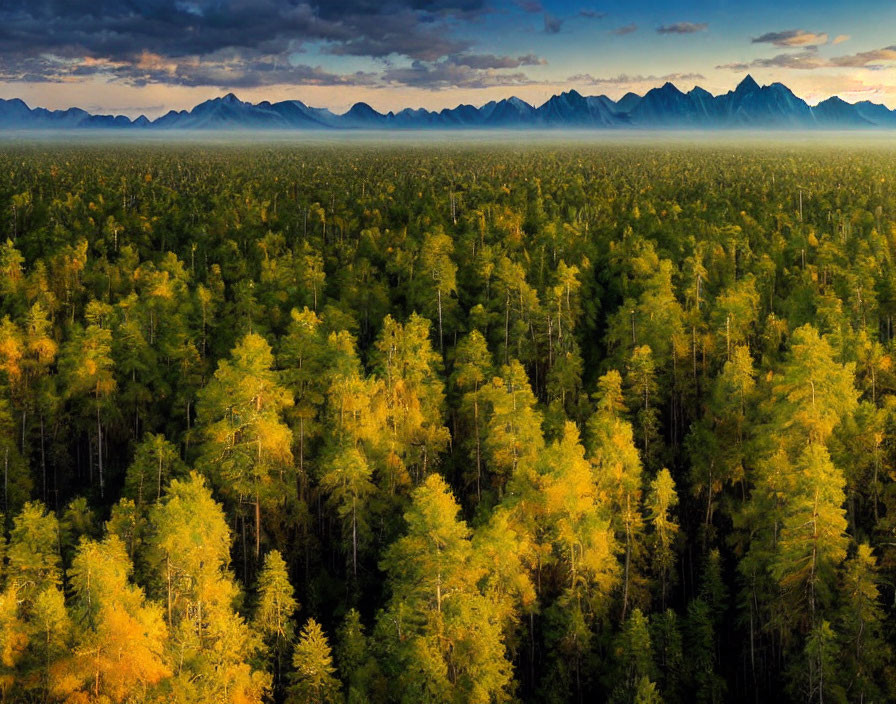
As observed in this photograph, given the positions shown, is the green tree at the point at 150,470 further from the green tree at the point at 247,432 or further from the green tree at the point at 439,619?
the green tree at the point at 439,619

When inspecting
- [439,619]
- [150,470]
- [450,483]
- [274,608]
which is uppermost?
[150,470]

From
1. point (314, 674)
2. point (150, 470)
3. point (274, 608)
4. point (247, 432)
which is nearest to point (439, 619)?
point (314, 674)

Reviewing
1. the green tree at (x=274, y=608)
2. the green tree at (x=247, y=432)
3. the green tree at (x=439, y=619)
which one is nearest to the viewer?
the green tree at (x=439, y=619)

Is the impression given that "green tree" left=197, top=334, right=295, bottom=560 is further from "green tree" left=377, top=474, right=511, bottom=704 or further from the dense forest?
"green tree" left=377, top=474, right=511, bottom=704

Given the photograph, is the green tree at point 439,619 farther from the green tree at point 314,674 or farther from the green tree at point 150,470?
the green tree at point 150,470

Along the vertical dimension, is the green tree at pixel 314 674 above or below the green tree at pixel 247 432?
below

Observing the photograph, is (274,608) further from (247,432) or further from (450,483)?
(450,483)

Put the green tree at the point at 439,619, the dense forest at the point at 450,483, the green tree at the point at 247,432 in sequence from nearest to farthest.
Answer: the green tree at the point at 439,619 → the dense forest at the point at 450,483 → the green tree at the point at 247,432

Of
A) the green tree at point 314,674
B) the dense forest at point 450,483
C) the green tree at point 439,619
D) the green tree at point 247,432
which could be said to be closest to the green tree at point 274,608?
the dense forest at point 450,483

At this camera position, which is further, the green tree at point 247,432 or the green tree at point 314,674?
the green tree at point 247,432

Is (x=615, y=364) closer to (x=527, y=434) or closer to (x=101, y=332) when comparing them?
(x=527, y=434)
